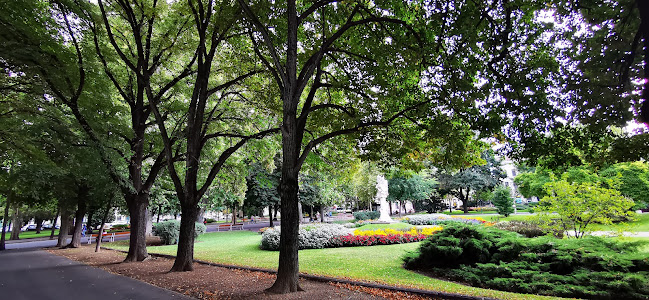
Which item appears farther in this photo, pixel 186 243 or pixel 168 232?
pixel 168 232

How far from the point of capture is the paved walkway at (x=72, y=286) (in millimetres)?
7262

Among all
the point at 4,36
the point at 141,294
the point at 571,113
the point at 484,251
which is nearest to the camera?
the point at 571,113

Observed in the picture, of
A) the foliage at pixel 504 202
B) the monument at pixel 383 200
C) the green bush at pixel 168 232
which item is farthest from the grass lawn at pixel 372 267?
the foliage at pixel 504 202

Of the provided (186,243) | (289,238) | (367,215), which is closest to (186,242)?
Answer: (186,243)

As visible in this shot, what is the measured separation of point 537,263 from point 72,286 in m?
12.0

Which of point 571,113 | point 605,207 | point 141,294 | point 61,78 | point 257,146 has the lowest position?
point 141,294

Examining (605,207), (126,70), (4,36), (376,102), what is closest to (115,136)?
(126,70)

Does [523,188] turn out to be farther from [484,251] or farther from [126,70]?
[126,70]

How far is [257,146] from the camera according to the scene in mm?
11938

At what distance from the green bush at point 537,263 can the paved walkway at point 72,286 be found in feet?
23.0

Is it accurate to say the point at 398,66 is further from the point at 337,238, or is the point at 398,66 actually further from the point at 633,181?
the point at 633,181

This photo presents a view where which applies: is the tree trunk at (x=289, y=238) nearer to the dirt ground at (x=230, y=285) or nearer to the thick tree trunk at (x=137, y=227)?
the dirt ground at (x=230, y=285)

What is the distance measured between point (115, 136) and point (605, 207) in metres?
17.2

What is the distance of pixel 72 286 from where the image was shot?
8461 millimetres
